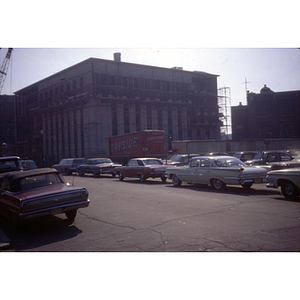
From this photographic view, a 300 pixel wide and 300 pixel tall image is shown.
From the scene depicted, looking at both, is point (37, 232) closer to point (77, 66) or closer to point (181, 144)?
point (181, 144)

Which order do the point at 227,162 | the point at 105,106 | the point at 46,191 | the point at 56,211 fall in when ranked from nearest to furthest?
the point at 56,211 → the point at 46,191 → the point at 227,162 → the point at 105,106

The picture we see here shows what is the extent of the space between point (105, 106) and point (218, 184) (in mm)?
39938

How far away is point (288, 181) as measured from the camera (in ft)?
32.0

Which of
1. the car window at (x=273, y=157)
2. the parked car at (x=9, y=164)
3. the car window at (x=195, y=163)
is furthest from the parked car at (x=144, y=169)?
the parked car at (x=9, y=164)

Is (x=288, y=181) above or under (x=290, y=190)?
above

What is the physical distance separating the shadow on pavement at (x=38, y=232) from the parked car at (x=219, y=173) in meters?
6.70

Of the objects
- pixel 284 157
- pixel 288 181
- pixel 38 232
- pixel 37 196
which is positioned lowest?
pixel 38 232

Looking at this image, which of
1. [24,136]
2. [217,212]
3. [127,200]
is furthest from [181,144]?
[24,136]

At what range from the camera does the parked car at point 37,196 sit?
6797 millimetres

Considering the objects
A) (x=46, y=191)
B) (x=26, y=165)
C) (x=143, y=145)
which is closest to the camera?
(x=46, y=191)

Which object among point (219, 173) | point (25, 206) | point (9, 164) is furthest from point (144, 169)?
point (25, 206)

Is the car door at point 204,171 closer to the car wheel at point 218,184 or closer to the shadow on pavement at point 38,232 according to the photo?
the car wheel at point 218,184

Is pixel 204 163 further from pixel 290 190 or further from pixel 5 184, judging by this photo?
pixel 5 184

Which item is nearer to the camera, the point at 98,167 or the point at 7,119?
the point at 98,167
